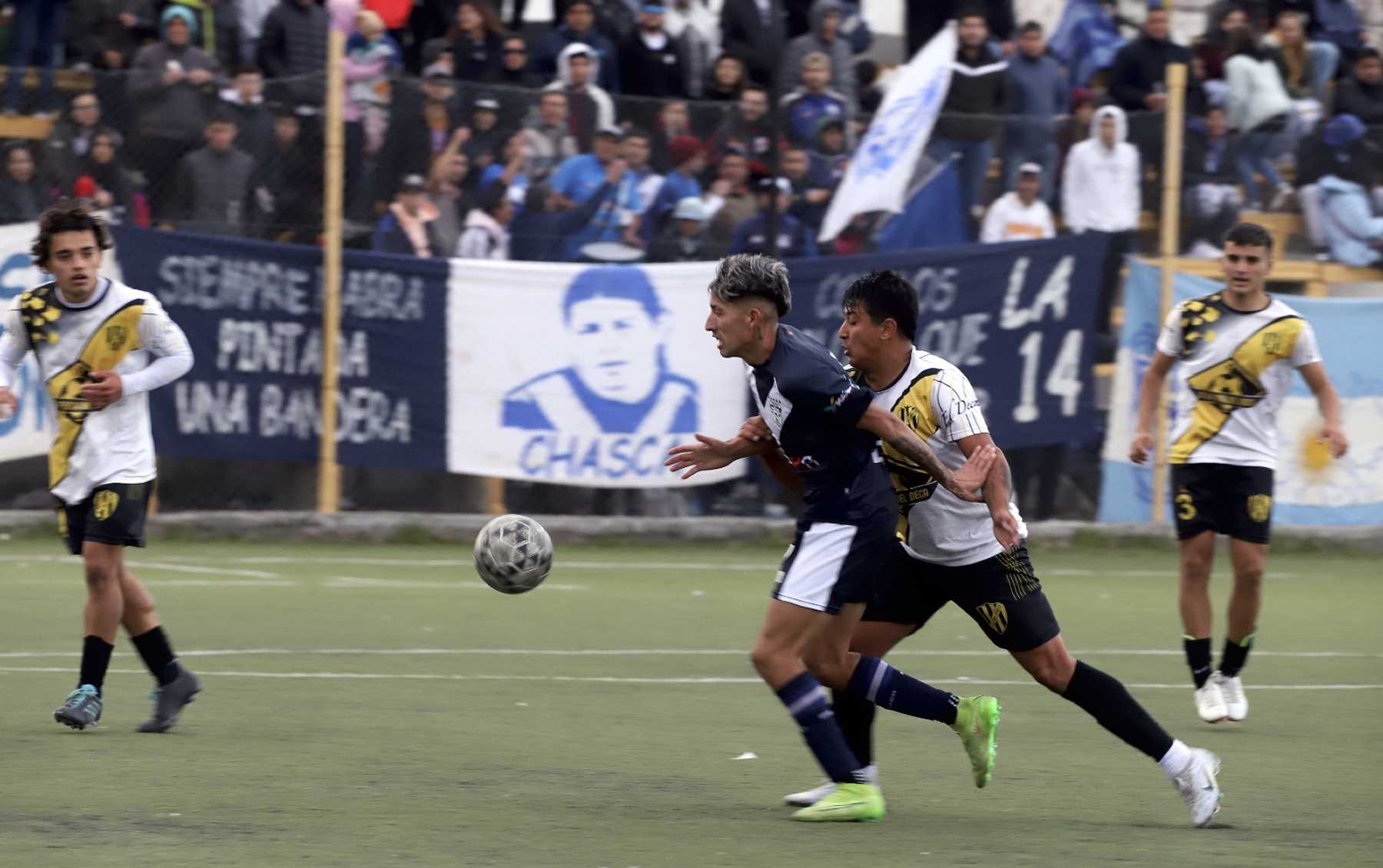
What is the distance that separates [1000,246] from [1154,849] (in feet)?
31.8

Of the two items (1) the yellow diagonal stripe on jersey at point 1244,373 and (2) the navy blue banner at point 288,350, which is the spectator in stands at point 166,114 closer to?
(2) the navy blue banner at point 288,350

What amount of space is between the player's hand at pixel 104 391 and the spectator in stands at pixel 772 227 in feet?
25.4

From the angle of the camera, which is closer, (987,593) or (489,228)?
(987,593)

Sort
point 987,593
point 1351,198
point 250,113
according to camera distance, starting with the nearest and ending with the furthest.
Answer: point 987,593 < point 250,113 < point 1351,198

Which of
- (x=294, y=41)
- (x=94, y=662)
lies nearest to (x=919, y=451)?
(x=94, y=662)

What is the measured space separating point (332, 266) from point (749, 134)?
10.1 ft

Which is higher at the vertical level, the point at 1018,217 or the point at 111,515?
the point at 1018,217

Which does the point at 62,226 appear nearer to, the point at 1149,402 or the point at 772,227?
the point at 1149,402

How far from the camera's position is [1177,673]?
10352 millimetres

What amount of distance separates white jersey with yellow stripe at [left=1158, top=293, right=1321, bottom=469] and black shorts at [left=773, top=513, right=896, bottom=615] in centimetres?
317

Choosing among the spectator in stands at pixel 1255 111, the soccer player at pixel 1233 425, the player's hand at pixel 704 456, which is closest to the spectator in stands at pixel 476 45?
the spectator in stands at pixel 1255 111

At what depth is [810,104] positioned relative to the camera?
15.6 m

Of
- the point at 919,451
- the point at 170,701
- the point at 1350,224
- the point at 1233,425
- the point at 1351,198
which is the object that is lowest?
the point at 170,701

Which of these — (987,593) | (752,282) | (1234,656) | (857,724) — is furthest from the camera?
(1234,656)
